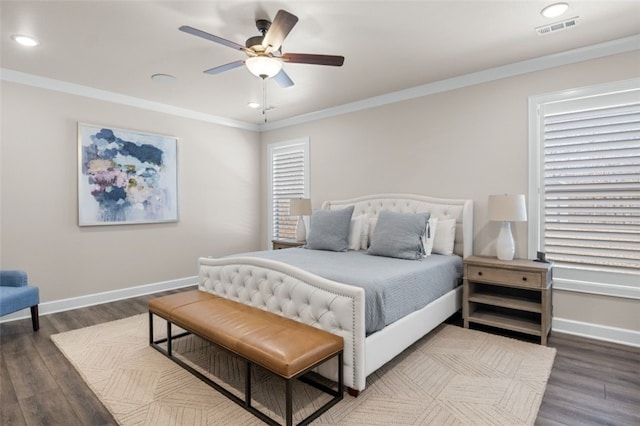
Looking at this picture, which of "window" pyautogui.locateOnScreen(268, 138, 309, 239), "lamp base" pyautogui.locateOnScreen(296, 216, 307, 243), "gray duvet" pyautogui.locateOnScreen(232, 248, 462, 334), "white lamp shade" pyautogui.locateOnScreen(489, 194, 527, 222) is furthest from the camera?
"window" pyautogui.locateOnScreen(268, 138, 309, 239)

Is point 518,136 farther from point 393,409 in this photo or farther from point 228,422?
point 228,422

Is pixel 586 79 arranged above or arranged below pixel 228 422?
above

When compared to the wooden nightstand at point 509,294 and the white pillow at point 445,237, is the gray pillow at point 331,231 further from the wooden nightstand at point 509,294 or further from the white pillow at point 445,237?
the wooden nightstand at point 509,294

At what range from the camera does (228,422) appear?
200cm

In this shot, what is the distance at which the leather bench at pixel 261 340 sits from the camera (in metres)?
1.89

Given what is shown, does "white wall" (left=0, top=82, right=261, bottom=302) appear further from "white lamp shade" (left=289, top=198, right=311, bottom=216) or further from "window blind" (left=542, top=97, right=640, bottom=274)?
"window blind" (left=542, top=97, right=640, bottom=274)

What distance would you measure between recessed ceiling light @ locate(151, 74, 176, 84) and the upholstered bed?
212 centimetres

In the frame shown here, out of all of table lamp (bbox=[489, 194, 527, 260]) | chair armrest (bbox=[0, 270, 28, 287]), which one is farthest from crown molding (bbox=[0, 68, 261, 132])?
table lamp (bbox=[489, 194, 527, 260])

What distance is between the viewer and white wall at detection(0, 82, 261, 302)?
371cm

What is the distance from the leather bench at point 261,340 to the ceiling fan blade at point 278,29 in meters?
1.96

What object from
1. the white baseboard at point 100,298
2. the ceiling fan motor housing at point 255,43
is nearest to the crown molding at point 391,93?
the ceiling fan motor housing at point 255,43

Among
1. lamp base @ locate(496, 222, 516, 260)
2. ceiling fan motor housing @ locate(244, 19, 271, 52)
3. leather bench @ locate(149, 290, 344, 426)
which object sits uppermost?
ceiling fan motor housing @ locate(244, 19, 271, 52)

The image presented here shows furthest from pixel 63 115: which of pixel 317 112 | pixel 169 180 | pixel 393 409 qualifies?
pixel 393 409

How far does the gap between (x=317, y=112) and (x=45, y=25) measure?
3399 millimetres
